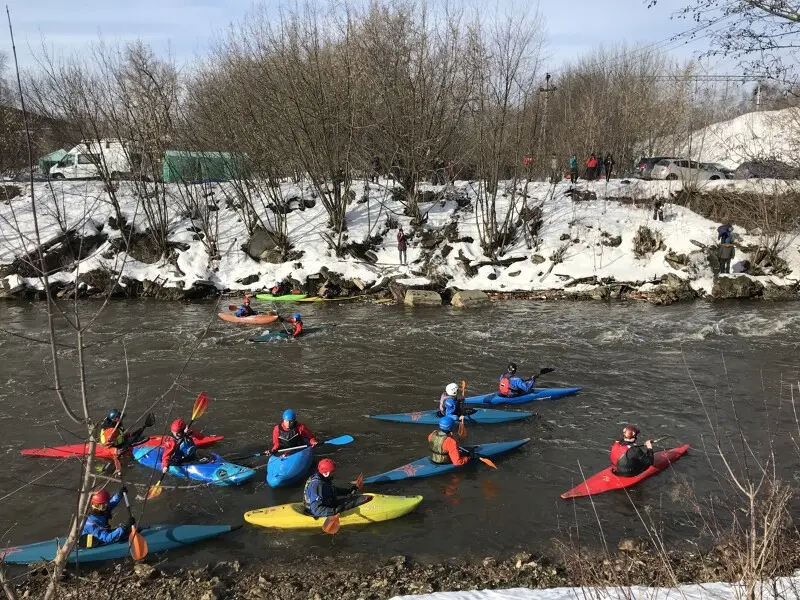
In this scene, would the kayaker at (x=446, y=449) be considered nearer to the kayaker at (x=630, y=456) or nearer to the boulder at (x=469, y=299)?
the kayaker at (x=630, y=456)

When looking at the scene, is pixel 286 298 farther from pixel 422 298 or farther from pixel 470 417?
pixel 470 417

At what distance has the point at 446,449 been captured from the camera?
8.62m

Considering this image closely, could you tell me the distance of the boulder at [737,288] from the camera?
18.9 metres

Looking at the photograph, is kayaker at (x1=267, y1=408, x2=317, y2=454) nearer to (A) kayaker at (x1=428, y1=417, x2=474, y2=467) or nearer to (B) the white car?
(A) kayaker at (x1=428, y1=417, x2=474, y2=467)

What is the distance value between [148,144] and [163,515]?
16.7m

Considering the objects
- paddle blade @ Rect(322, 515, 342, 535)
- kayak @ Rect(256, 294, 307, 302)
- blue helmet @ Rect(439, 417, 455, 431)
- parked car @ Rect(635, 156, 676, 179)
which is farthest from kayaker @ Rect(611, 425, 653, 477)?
parked car @ Rect(635, 156, 676, 179)

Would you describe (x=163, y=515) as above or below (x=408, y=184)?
below

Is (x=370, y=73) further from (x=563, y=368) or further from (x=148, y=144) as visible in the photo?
(x=563, y=368)

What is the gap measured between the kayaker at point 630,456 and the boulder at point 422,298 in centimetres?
1138

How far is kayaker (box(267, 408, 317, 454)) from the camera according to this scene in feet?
28.8

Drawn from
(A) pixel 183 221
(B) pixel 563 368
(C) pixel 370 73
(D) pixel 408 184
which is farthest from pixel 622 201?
(A) pixel 183 221

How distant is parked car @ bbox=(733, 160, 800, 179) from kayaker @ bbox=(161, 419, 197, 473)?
1007cm

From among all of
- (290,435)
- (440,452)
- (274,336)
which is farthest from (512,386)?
(274,336)

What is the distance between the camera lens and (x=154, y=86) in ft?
68.7
